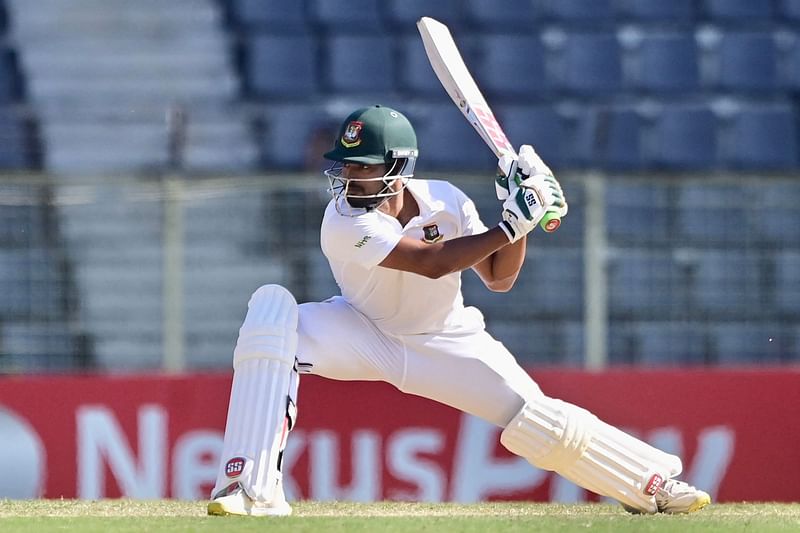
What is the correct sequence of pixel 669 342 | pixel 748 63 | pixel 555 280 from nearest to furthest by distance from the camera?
1. pixel 555 280
2. pixel 669 342
3. pixel 748 63

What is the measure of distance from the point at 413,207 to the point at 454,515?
2.89 feet

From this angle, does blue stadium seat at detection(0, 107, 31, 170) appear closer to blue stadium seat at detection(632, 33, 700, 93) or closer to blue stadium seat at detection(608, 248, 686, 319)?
blue stadium seat at detection(608, 248, 686, 319)

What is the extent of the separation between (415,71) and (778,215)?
8.56 feet

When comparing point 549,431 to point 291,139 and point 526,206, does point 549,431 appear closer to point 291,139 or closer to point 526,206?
point 526,206

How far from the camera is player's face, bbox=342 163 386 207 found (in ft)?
13.2

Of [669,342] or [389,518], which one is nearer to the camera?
[389,518]

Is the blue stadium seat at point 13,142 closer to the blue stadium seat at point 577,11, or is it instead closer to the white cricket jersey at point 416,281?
the blue stadium seat at point 577,11

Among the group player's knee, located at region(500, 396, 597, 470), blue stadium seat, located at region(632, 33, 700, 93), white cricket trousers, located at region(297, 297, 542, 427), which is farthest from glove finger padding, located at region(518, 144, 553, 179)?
blue stadium seat, located at region(632, 33, 700, 93)

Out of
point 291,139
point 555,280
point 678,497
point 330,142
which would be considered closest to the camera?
point 678,497

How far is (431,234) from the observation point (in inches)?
162

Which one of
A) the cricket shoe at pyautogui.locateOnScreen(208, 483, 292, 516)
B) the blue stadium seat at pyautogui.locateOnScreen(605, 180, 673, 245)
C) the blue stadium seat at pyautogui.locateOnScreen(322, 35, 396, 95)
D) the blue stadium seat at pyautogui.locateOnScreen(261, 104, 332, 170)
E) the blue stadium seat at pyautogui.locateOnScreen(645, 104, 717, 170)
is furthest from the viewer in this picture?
the blue stadium seat at pyautogui.locateOnScreen(322, 35, 396, 95)

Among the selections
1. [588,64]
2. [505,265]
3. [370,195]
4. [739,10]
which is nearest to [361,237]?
[370,195]

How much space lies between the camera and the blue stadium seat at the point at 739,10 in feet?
28.5

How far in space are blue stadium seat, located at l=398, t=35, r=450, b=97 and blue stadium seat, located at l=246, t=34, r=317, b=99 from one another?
1.66 ft
